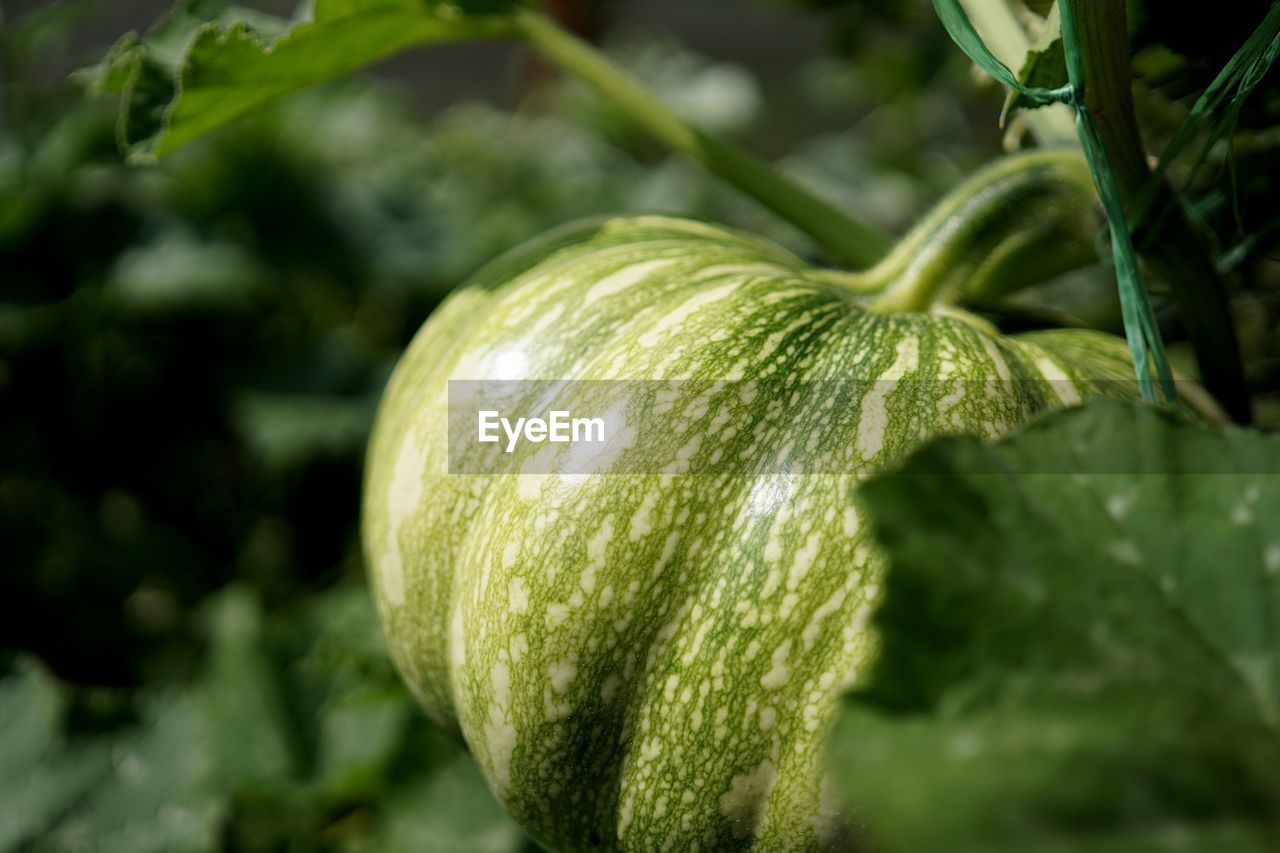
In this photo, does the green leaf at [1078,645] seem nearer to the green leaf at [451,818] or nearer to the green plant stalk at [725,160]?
the green plant stalk at [725,160]

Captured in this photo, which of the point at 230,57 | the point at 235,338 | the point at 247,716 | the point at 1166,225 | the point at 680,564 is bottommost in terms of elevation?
the point at 235,338

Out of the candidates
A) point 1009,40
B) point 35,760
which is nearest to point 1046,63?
point 1009,40

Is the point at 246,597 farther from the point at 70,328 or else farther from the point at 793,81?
the point at 793,81

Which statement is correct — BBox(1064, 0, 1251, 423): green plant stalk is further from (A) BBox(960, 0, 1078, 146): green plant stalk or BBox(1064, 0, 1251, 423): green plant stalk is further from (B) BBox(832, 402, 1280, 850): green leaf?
(B) BBox(832, 402, 1280, 850): green leaf

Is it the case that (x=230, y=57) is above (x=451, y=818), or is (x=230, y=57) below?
above

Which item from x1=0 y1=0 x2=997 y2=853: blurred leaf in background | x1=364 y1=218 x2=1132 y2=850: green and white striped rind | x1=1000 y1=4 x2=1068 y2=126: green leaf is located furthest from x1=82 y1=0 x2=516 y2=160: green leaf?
x1=0 y1=0 x2=997 y2=853: blurred leaf in background

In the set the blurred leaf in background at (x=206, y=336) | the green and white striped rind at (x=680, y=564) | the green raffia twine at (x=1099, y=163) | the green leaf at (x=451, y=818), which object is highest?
the green raffia twine at (x=1099, y=163)

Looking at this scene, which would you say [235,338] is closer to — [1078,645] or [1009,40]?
[1009,40]

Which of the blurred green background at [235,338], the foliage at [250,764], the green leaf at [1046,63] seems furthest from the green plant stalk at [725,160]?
the foliage at [250,764]
